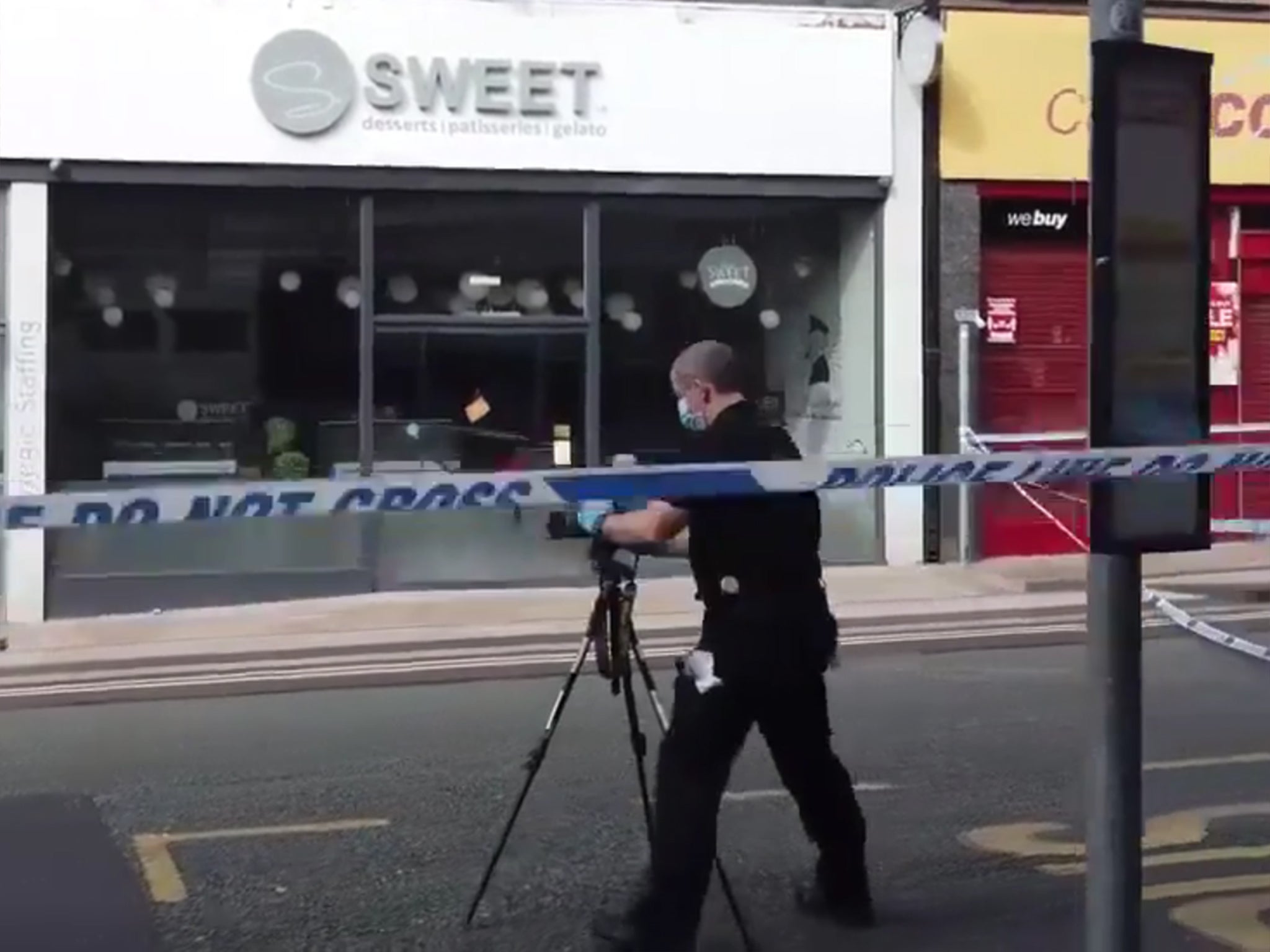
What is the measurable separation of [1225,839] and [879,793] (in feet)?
4.66

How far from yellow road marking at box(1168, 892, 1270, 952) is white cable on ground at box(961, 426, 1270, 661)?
4142 millimetres

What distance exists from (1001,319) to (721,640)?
11.2 meters

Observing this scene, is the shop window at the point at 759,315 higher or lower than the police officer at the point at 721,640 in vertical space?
higher

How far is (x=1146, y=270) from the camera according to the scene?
3.77m

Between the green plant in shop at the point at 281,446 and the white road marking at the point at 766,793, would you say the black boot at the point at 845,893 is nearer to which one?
the white road marking at the point at 766,793

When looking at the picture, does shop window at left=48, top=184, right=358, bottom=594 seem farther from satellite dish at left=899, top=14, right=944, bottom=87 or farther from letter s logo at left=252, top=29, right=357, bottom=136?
satellite dish at left=899, top=14, right=944, bottom=87

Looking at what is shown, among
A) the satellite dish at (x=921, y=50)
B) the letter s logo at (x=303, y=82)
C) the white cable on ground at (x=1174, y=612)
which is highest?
the satellite dish at (x=921, y=50)

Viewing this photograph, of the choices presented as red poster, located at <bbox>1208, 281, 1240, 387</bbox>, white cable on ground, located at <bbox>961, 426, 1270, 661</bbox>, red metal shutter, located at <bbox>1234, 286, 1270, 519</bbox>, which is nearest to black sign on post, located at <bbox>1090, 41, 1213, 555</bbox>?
white cable on ground, located at <bbox>961, 426, 1270, 661</bbox>

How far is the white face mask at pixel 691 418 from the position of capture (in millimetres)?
5738

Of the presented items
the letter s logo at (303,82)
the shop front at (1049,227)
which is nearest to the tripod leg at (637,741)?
the letter s logo at (303,82)

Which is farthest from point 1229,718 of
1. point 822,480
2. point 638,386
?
point 638,386

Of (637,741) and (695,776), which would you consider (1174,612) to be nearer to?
(637,741)

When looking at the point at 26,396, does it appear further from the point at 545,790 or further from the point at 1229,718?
the point at 1229,718

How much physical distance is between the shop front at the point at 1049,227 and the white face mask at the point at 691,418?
34.6 feet
